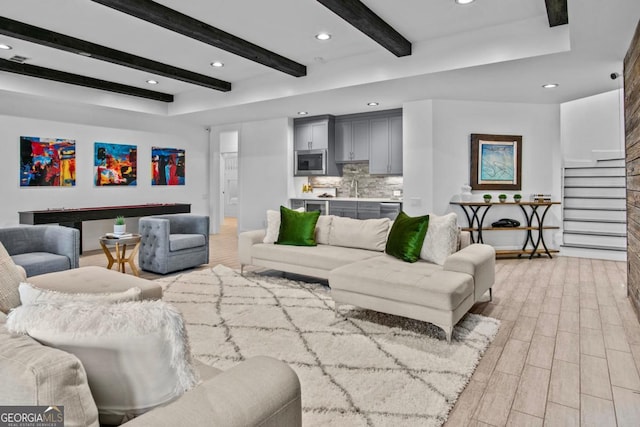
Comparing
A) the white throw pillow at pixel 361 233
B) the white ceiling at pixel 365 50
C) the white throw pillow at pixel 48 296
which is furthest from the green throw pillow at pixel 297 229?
the white throw pillow at pixel 48 296

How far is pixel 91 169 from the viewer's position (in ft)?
23.3

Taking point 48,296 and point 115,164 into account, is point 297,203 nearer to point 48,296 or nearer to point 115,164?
point 115,164

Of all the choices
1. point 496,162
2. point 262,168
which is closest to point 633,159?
point 496,162

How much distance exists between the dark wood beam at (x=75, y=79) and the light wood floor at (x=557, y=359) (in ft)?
20.3

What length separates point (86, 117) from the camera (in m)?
7.03

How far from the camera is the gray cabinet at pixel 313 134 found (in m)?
7.51

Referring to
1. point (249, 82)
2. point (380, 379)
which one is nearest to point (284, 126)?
point (249, 82)

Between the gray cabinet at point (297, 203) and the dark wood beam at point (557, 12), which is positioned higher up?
the dark wood beam at point (557, 12)

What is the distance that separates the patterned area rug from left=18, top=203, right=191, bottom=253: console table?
3.27 m

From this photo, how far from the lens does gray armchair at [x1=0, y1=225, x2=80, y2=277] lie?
13.0ft

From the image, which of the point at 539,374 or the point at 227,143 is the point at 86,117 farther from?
the point at 539,374

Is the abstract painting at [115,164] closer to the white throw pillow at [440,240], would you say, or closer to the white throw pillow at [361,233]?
the white throw pillow at [361,233]

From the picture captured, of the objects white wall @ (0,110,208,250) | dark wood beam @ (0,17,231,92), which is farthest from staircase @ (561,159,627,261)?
white wall @ (0,110,208,250)

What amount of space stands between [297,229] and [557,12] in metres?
3.30
